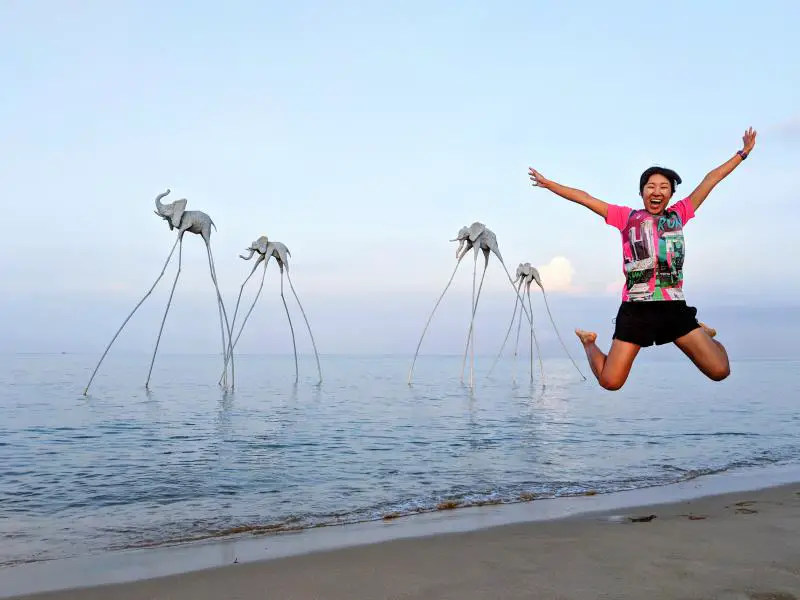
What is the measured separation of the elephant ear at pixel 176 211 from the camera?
1031 inches

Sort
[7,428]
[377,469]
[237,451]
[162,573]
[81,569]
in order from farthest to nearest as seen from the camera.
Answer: [7,428] < [237,451] < [377,469] < [81,569] < [162,573]

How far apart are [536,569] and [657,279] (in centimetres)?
228

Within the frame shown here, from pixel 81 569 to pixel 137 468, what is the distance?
5.60 m

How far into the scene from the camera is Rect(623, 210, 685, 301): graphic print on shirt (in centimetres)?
502

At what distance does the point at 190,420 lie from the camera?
58.3ft

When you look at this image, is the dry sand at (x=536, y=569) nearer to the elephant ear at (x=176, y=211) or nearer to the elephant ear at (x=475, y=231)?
the elephant ear at (x=176, y=211)

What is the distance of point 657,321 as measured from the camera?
5.07 m

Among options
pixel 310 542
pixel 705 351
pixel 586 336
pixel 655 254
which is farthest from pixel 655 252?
pixel 310 542

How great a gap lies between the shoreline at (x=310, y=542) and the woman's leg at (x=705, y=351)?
1.76 m

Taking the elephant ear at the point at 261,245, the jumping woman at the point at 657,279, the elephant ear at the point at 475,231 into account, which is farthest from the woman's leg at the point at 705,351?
the elephant ear at the point at 261,245

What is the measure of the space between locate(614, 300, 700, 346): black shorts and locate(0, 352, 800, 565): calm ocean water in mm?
3238

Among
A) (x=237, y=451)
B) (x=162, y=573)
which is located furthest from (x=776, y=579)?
(x=237, y=451)

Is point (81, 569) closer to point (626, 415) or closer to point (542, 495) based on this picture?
point (542, 495)

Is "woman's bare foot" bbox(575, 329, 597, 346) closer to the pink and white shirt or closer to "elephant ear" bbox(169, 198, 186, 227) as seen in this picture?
the pink and white shirt
